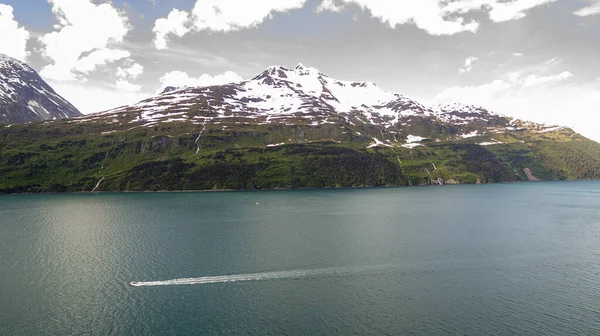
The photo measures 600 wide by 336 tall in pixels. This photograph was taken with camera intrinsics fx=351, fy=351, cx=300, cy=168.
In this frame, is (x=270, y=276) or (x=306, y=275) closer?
(x=270, y=276)

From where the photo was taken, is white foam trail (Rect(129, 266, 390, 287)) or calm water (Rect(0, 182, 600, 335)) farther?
white foam trail (Rect(129, 266, 390, 287))

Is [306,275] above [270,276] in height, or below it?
above

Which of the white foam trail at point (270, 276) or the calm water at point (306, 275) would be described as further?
the white foam trail at point (270, 276)
